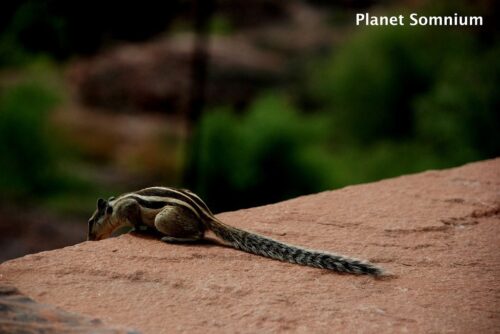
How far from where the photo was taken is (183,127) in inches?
733

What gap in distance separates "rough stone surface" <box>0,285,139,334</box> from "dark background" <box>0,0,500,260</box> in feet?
26.9

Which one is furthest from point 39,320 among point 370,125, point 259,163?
point 370,125

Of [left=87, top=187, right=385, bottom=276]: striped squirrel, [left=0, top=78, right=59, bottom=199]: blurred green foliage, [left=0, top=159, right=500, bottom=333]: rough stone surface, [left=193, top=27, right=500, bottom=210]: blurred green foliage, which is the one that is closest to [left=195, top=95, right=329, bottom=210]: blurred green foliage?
[left=193, top=27, right=500, bottom=210]: blurred green foliage

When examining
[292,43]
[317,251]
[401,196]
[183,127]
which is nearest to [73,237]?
[183,127]

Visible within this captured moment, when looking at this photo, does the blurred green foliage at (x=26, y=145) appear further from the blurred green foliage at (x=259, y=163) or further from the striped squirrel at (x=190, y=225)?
→ the striped squirrel at (x=190, y=225)

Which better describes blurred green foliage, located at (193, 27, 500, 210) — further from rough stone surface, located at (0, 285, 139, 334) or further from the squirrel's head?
rough stone surface, located at (0, 285, 139, 334)

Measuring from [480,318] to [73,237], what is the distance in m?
9.58

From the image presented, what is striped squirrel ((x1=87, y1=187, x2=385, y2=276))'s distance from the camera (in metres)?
Result: 4.36

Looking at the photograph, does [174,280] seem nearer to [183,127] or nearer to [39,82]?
[39,82]

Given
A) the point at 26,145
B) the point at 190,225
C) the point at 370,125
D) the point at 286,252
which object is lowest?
the point at 286,252

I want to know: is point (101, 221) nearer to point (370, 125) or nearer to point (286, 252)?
point (286, 252)

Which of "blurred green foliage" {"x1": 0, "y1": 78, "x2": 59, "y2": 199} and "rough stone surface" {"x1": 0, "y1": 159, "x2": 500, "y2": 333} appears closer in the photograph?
"rough stone surface" {"x1": 0, "y1": 159, "x2": 500, "y2": 333}

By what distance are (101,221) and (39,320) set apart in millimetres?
1794

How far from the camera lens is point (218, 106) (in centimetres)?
1755
